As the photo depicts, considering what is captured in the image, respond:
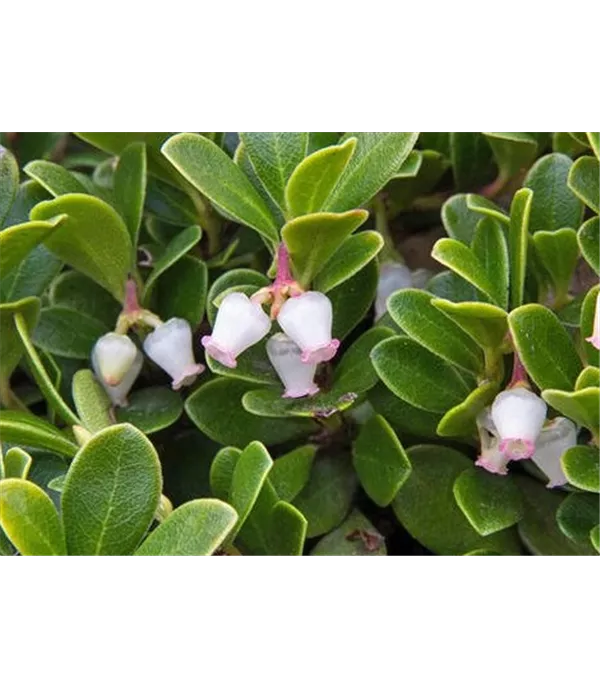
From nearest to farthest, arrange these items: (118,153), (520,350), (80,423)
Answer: (520,350), (80,423), (118,153)

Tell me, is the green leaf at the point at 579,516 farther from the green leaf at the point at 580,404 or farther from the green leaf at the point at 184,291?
the green leaf at the point at 184,291

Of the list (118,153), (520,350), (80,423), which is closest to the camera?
(520,350)

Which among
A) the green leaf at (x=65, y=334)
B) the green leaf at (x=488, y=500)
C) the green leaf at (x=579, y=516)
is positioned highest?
the green leaf at (x=65, y=334)

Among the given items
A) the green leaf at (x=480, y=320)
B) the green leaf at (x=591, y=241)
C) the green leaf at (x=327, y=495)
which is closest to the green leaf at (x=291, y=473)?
the green leaf at (x=327, y=495)

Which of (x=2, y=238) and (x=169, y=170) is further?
(x=169, y=170)

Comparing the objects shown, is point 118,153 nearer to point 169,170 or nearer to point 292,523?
point 169,170

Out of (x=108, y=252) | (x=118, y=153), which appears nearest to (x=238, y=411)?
(x=108, y=252)
